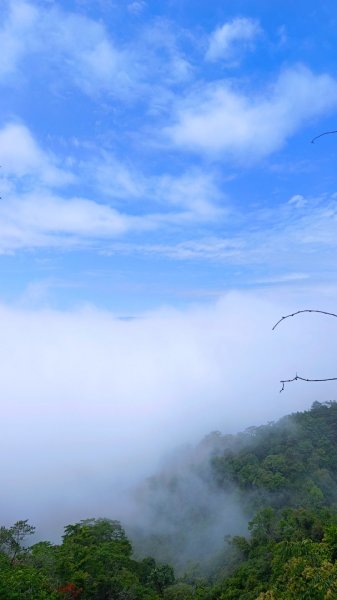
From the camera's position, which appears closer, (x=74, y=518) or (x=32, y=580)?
(x=32, y=580)

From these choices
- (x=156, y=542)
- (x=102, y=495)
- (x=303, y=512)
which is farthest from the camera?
(x=102, y=495)

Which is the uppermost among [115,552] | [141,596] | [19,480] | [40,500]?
[19,480]

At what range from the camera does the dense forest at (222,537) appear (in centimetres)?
2486

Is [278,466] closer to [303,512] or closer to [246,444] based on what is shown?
[246,444]

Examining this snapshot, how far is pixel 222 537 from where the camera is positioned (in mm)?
71438

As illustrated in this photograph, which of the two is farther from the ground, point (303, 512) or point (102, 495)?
point (102, 495)

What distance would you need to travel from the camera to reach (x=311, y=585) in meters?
18.7

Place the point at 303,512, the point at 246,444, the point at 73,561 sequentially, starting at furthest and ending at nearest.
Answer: the point at 246,444 → the point at 303,512 → the point at 73,561

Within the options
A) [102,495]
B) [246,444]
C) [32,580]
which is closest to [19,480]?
[102,495]

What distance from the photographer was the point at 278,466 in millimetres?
76562

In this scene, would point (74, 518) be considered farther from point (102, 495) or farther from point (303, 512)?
point (303, 512)

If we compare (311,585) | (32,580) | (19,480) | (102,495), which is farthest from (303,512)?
(19,480)

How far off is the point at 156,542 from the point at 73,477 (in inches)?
4981

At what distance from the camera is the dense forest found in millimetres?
24862
